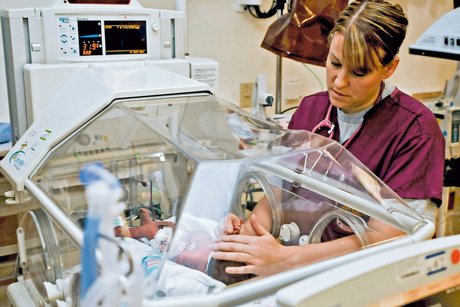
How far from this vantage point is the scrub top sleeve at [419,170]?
150cm

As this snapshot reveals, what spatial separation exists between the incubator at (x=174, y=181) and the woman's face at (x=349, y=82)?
0.24 m

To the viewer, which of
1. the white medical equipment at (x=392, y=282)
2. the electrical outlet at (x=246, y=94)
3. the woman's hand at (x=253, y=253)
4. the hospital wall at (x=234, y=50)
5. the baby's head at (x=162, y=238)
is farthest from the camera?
the electrical outlet at (x=246, y=94)

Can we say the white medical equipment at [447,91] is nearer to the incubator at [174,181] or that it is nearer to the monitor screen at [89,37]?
the incubator at [174,181]

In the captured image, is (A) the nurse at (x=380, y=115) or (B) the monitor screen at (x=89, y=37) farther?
(B) the monitor screen at (x=89, y=37)

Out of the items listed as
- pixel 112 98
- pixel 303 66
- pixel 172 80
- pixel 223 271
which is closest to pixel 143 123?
pixel 112 98

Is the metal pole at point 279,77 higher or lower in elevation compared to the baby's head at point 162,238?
higher

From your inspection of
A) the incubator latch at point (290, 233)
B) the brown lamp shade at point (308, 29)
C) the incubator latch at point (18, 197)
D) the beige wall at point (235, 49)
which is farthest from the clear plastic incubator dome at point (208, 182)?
the beige wall at point (235, 49)

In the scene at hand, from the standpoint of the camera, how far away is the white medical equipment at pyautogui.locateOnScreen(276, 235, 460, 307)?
901 millimetres

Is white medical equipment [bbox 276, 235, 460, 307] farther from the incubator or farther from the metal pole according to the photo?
the metal pole

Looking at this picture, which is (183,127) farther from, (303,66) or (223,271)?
(303,66)

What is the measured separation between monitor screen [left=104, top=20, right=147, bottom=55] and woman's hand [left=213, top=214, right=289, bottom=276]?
88 cm

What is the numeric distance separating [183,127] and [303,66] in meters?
1.96

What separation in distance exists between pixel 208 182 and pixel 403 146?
2.26ft

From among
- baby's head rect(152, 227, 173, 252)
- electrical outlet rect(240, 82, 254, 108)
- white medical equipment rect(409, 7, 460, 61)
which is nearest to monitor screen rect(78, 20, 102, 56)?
baby's head rect(152, 227, 173, 252)
